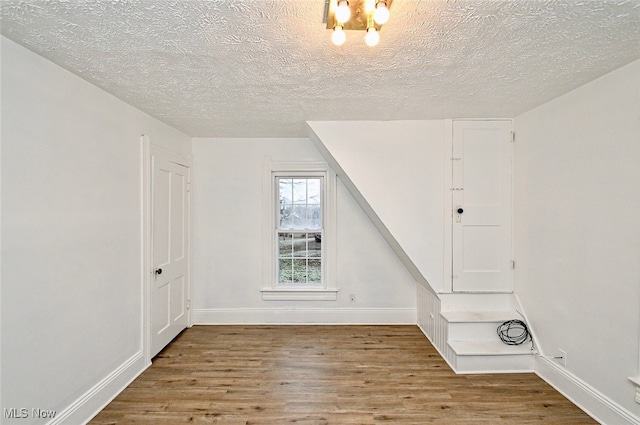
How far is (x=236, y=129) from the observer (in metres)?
3.29

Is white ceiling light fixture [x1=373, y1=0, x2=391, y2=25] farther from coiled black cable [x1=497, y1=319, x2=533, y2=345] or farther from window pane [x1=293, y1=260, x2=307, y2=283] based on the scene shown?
window pane [x1=293, y1=260, x2=307, y2=283]

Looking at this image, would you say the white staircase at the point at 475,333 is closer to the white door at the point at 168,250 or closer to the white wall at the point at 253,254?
the white wall at the point at 253,254

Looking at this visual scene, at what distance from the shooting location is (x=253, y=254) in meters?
3.71

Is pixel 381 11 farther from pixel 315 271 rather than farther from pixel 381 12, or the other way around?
pixel 315 271

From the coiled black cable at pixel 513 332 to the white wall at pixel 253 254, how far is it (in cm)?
107

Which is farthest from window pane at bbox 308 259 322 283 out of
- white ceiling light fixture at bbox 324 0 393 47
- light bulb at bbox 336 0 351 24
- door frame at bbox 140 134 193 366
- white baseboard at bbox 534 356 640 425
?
light bulb at bbox 336 0 351 24

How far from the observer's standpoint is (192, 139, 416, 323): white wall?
367 centimetres

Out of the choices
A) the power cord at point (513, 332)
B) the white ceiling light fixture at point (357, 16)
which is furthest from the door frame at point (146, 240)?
the power cord at point (513, 332)

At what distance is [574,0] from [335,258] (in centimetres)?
296

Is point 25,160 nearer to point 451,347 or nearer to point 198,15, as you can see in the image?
point 198,15

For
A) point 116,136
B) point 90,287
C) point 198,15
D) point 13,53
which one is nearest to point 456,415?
point 90,287

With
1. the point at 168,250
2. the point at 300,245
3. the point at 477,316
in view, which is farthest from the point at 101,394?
the point at 477,316

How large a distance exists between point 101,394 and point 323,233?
249 centimetres
